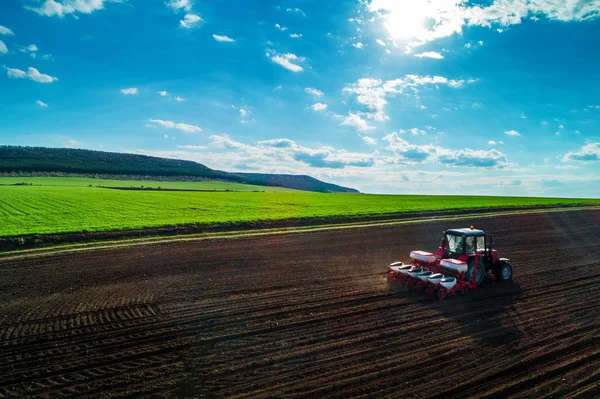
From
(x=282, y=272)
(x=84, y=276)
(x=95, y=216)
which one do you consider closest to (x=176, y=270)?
(x=84, y=276)

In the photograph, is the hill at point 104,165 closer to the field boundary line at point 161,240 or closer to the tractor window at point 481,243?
the field boundary line at point 161,240

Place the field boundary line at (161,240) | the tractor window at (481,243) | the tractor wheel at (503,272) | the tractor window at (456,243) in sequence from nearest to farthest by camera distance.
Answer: the tractor window at (456,243) < the tractor window at (481,243) < the tractor wheel at (503,272) < the field boundary line at (161,240)

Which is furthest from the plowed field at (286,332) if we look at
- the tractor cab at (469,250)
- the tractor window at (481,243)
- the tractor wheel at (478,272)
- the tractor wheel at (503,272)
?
the tractor window at (481,243)

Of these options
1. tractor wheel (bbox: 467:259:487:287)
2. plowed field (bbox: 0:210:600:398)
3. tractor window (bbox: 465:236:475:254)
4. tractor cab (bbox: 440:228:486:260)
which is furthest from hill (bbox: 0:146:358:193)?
tractor wheel (bbox: 467:259:487:287)

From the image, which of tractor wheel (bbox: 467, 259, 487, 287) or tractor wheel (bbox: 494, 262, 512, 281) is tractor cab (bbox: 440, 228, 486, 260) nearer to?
tractor wheel (bbox: 467, 259, 487, 287)

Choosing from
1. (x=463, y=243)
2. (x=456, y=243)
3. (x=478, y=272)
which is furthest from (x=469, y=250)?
(x=478, y=272)

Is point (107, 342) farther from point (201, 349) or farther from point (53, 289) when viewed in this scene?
point (53, 289)

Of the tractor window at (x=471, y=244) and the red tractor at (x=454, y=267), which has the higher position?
the tractor window at (x=471, y=244)
